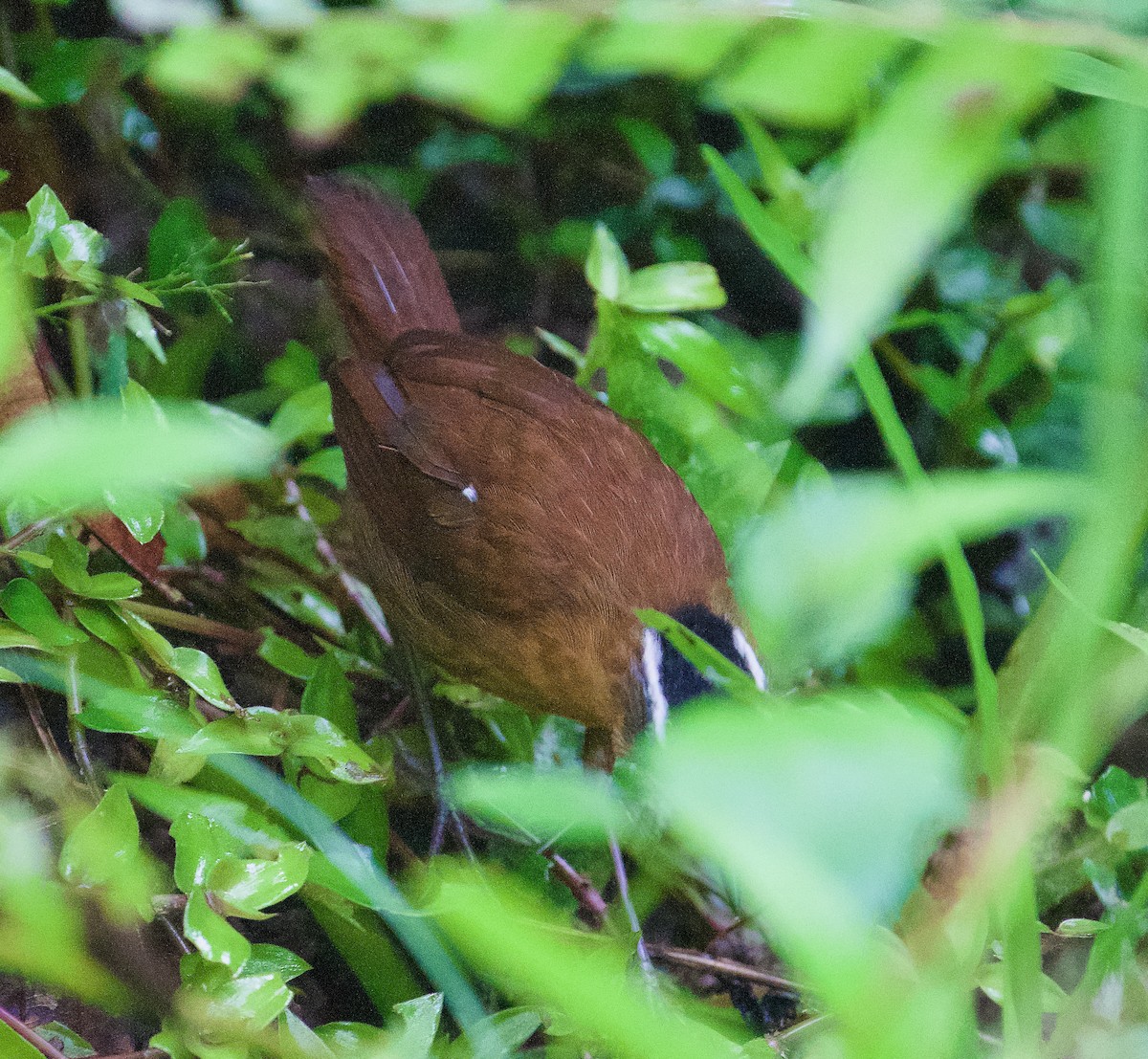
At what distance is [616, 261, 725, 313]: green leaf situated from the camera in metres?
1.68

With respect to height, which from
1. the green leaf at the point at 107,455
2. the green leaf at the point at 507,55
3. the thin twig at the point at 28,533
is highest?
the green leaf at the point at 507,55

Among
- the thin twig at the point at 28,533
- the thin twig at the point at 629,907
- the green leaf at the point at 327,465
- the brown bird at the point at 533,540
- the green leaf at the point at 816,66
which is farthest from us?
the green leaf at the point at 327,465

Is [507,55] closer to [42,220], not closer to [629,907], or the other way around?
[42,220]

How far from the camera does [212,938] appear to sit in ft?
3.08

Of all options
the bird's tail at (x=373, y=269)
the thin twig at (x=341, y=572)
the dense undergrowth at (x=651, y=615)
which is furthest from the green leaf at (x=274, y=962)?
the bird's tail at (x=373, y=269)

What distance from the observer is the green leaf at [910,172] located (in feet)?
1.61

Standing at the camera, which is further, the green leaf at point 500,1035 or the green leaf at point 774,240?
the green leaf at point 500,1035

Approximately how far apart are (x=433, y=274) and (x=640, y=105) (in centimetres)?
67

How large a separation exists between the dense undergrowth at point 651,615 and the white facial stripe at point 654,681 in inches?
4.5

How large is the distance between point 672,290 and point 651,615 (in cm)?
106

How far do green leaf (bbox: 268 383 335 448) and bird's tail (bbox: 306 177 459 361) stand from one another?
0.13 metres

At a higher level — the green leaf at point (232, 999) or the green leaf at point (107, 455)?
the green leaf at point (107, 455)

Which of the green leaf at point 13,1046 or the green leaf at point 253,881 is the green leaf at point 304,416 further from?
the green leaf at point 13,1046

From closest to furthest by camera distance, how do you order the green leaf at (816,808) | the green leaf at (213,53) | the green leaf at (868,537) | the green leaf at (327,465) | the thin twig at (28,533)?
the green leaf at (816,808), the green leaf at (868,537), the green leaf at (213,53), the thin twig at (28,533), the green leaf at (327,465)
